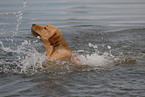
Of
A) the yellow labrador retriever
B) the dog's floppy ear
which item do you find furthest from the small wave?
the dog's floppy ear

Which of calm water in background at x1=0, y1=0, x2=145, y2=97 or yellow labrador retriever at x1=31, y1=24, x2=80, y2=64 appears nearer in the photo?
calm water in background at x1=0, y1=0, x2=145, y2=97

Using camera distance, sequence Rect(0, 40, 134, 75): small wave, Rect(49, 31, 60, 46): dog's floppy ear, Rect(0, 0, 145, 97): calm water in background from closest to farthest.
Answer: Rect(0, 0, 145, 97): calm water in background
Rect(0, 40, 134, 75): small wave
Rect(49, 31, 60, 46): dog's floppy ear

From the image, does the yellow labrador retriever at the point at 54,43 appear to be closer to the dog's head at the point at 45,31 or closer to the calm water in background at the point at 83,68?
the dog's head at the point at 45,31

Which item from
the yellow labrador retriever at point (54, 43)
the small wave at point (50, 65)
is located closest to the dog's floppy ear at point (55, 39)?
the yellow labrador retriever at point (54, 43)

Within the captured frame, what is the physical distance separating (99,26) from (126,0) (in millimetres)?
13650

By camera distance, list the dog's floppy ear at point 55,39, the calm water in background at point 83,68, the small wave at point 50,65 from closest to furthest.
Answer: the calm water in background at point 83,68 < the small wave at point 50,65 < the dog's floppy ear at point 55,39

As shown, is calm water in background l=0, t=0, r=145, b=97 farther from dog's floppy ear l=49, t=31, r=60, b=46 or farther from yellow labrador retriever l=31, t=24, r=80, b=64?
dog's floppy ear l=49, t=31, r=60, b=46

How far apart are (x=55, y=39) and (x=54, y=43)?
0.10m

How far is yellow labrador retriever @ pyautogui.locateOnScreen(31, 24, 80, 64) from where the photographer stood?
20.9ft

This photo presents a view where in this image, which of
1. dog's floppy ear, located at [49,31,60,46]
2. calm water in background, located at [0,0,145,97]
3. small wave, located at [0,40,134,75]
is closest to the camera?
calm water in background, located at [0,0,145,97]

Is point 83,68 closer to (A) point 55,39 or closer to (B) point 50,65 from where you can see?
(B) point 50,65

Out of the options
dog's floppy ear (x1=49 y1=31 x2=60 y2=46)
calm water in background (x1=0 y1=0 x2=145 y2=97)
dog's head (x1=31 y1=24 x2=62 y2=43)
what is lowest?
calm water in background (x1=0 y1=0 x2=145 y2=97)

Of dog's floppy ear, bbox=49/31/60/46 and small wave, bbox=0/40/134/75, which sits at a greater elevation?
dog's floppy ear, bbox=49/31/60/46

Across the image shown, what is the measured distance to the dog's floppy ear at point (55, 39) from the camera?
6.35 metres
